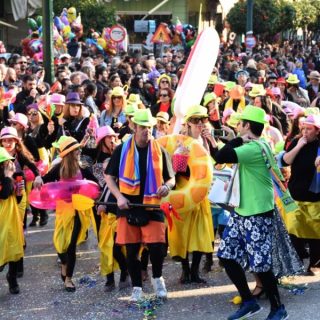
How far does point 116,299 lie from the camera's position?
6734mm

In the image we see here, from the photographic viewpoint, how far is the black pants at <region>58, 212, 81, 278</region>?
22.7 feet

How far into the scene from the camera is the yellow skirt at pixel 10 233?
6.72 m

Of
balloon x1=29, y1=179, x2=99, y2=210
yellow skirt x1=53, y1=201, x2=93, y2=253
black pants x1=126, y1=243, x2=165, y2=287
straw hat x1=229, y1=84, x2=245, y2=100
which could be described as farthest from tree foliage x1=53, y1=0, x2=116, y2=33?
black pants x1=126, y1=243, x2=165, y2=287

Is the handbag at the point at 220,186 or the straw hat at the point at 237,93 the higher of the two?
the straw hat at the point at 237,93

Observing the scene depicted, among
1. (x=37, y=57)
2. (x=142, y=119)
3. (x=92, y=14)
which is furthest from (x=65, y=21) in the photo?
(x=142, y=119)

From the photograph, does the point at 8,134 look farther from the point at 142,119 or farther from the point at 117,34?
the point at 117,34

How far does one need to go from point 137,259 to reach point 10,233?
1.23m

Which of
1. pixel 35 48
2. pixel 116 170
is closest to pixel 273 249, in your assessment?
pixel 116 170

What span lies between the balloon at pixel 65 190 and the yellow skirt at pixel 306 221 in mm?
1939

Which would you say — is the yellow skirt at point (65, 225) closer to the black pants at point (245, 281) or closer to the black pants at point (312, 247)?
the black pants at point (245, 281)

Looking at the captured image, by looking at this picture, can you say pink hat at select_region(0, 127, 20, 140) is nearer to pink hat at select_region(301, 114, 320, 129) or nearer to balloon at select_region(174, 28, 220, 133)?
balloon at select_region(174, 28, 220, 133)

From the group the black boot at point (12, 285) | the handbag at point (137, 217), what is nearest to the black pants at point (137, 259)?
the handbag at point (137, 217)

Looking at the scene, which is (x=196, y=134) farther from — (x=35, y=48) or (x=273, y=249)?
(x=35, y=48)

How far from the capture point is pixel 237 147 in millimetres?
5836
